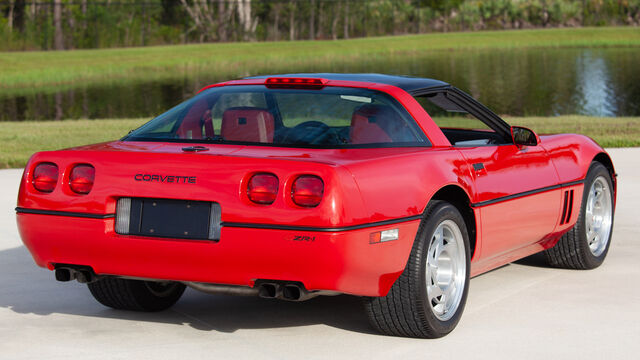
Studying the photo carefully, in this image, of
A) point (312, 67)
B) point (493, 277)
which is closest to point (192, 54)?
point (312, 67)

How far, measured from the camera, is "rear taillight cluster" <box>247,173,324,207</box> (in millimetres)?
4699

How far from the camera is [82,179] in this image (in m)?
5.12

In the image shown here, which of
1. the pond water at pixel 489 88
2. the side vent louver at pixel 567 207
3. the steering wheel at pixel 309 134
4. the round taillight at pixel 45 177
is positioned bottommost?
the pond water at pixel 489 88

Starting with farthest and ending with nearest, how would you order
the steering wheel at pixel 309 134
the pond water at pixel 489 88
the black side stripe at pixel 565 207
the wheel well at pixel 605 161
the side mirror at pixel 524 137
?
1. the pond water at pixel 489 88
2. the wheel well at pixel 605 161
3. the black side stripe at pixel 565 207
4. the side mirror at pixel 524 137
5. the steering wheel at pixel 309 134

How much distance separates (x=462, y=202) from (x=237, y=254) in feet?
4.94

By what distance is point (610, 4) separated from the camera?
286 feet

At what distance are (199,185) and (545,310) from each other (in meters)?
2.30

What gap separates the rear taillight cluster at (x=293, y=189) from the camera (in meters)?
4.70

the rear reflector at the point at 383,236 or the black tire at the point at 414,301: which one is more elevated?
the rear reflector at the point at 383,236

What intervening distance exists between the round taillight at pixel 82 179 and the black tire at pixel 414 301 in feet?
4.87

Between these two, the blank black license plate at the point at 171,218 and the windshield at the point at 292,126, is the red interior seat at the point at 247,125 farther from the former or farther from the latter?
the blank black license plate at the point at 171,218

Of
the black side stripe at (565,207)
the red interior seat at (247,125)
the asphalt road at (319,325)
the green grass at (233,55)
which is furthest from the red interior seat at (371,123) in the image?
the green grass at (233,55)

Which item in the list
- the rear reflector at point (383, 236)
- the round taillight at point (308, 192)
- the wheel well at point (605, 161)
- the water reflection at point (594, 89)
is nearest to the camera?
the round taillight at point (308, 192)

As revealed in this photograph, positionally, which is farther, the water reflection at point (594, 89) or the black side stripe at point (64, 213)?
the water reflection at point (594, 89)
